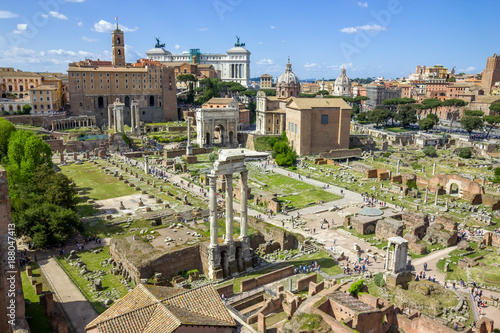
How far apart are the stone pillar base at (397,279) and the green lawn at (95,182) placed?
92.2 feet

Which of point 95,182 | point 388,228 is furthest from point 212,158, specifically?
point 388,228

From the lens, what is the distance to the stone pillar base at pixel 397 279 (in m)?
23.6

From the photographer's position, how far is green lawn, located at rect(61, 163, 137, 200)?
138ft

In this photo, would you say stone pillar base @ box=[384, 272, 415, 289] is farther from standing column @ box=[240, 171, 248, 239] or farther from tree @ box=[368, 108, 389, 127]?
tree @ box=[368, 108, 389, 127]

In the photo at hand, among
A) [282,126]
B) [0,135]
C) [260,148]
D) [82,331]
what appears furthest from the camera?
[282,126]

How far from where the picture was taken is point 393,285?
930 inches

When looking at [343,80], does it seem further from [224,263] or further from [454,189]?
[224,263]

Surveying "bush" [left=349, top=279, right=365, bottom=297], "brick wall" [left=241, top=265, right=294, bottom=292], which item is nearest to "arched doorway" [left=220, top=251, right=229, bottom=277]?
"brick wall" [left=241, top=265, right=294, bottom=292]

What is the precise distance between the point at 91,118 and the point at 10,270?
7391 centimetres

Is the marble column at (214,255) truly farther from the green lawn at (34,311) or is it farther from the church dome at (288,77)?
the church dome at (288,77)

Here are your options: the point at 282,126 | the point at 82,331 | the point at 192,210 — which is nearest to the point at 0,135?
the point at 192,210

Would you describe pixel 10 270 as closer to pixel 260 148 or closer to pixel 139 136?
pixel 260 148

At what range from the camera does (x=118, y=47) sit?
100m

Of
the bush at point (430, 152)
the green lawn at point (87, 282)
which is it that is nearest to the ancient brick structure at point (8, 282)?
the green lawn at point (87, 282)
